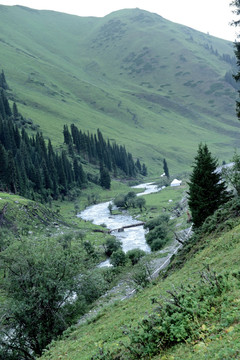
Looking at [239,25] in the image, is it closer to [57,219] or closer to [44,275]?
[44,275]

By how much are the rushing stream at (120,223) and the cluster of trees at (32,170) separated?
18.7m

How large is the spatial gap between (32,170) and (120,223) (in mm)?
47335

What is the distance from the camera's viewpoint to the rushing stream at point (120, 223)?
7189 cm

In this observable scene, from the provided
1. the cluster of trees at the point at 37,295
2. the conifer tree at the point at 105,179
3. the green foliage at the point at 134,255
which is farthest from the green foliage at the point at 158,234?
the conifer tree at the point at 105,179

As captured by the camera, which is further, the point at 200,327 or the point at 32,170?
the point at 32,170

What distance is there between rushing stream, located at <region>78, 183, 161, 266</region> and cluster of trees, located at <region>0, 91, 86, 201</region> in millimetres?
18743

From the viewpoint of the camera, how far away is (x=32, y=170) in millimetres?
122812

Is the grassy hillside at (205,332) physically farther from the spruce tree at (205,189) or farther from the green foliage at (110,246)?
the green foliage at (110,246)

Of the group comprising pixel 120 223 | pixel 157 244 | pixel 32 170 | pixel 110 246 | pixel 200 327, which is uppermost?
pixel 200 327

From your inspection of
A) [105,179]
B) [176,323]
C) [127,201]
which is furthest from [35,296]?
[105,179]

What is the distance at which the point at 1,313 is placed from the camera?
2909 centimetres

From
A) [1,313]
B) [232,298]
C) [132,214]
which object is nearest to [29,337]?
[1,313]

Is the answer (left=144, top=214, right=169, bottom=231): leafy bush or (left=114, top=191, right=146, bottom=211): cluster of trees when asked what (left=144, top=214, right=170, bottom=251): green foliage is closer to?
(left=144, top=214, right=169, bottom=231): leafy bush

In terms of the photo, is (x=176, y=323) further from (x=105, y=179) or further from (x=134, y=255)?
(x=105, y=179)
